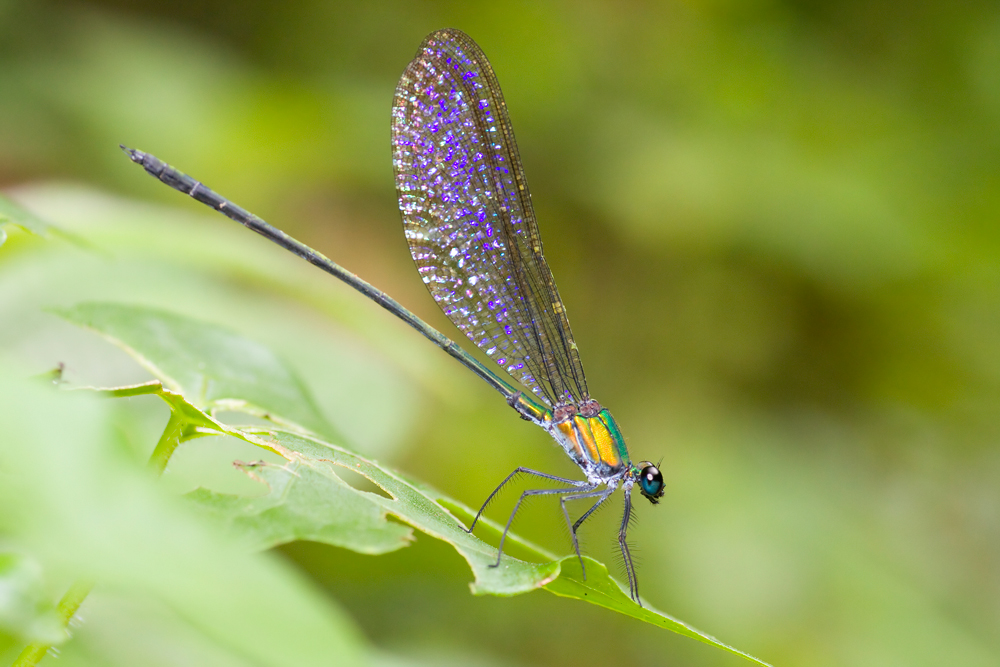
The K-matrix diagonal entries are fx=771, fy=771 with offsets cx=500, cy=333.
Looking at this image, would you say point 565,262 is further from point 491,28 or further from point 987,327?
point 987,327

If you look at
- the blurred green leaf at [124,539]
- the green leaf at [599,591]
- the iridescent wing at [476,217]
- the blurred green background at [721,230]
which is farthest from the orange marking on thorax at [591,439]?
the blurred green leaf at [124,539]

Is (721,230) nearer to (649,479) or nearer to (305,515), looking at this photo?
(649,479)

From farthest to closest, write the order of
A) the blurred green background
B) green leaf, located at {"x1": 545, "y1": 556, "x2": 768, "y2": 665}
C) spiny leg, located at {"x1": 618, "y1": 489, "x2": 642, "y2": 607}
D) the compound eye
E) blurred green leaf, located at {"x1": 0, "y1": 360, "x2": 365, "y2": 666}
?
the blurred green background < the compound eye < spiny leg, located at {"x1": 618, "y1": 489, "x2": 642, "y2": 607} < green leaf, located at {"x1": 545, "y1": 556, "x2": 768, "y2": 665} < blurred green leaf, located at {"x1": 0, "y1": 360, "x2": 365, "y2": 666}

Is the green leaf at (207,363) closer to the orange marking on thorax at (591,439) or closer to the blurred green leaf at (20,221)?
the blurred green leaf at (20,221)

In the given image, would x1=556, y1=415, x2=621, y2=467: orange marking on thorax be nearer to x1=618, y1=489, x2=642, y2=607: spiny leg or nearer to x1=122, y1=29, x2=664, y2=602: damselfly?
x1=122, y1=29, x2=664, y2=602: damselfly

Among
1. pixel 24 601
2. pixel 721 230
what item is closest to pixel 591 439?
pixel 24 601

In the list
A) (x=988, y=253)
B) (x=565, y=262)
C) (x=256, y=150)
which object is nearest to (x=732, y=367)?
(x=565, y=262)

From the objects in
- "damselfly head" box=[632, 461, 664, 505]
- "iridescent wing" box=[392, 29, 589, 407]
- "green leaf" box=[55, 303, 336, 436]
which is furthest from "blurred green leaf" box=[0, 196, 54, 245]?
"damselfly head" box=[632, 461, 664, 505]
